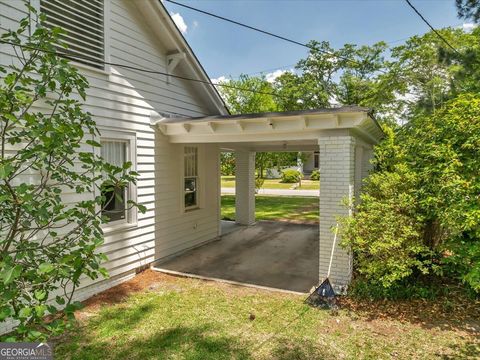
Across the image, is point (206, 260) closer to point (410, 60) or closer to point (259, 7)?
point (259, 7)

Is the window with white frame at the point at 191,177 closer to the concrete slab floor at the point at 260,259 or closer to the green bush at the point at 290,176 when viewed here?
the concrete slab floor at the point at 260,259

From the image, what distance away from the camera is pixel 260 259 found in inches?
324

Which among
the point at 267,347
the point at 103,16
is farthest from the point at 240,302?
the point at 103,16

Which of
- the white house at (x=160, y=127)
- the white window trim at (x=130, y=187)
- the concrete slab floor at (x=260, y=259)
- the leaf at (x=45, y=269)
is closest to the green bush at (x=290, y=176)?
the concrete slab floor at (x=260, y=259)

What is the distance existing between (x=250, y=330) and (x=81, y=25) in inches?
238

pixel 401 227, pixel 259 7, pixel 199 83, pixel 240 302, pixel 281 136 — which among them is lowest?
pixel 240 302

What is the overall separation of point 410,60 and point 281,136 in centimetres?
1289

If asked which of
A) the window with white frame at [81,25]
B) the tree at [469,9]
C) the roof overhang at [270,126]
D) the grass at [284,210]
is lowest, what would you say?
the grass at [284,210]

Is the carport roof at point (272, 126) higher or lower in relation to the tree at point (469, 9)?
lower

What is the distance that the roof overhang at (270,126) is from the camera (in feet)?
18.7

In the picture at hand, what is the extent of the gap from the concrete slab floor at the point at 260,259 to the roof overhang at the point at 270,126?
9.86ft

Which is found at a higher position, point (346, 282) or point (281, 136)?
point (281, 136)

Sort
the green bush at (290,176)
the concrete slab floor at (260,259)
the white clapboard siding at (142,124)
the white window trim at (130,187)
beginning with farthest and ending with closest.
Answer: the green bush at (290,176) → the concrete slab floor at (260,259) → the white window trim at (130,187) → the white clapboard siding at (142,124)

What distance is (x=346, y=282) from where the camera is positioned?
5934 mm
